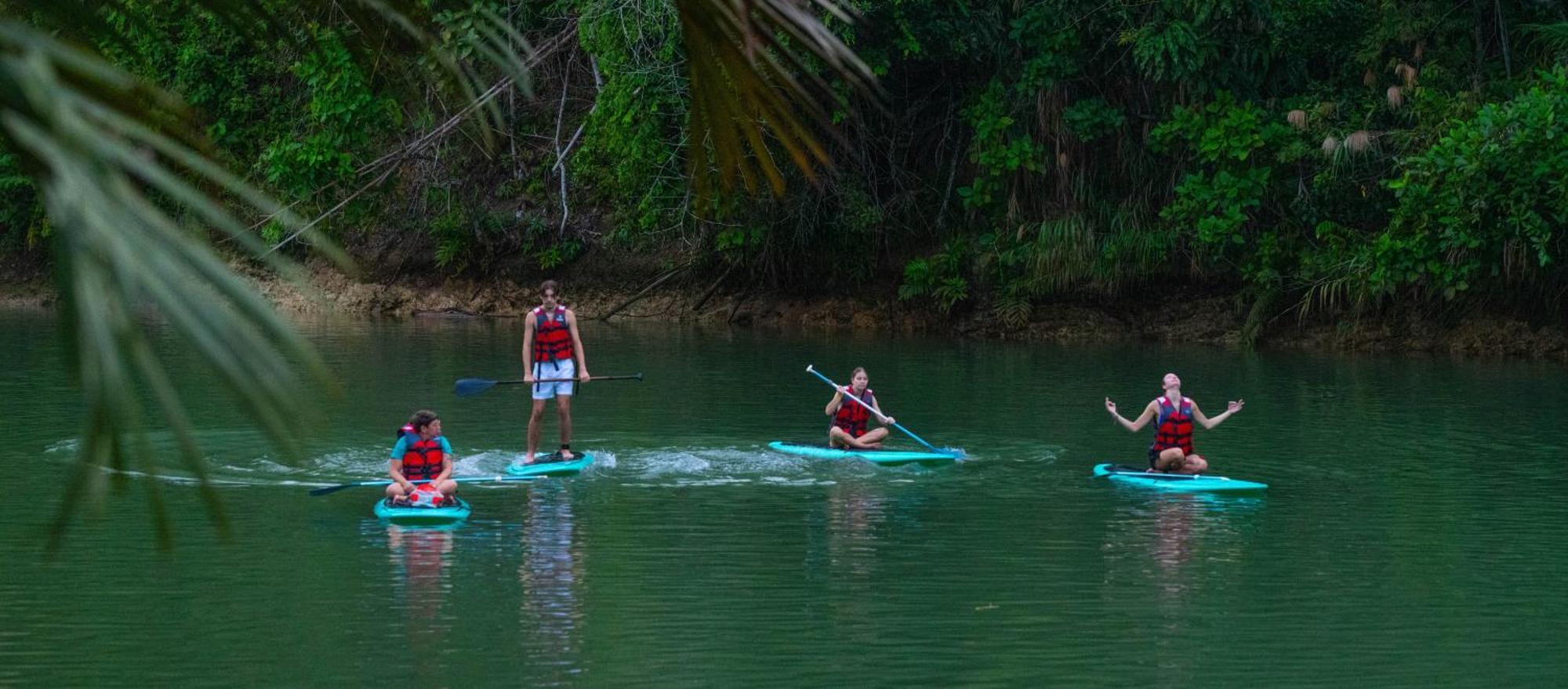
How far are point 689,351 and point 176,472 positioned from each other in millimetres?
12336

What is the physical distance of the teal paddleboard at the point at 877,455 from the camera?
15.6 meters

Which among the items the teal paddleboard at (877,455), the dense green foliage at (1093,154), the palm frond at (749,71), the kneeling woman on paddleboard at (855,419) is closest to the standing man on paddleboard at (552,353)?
the teal paddleboard at (877,455)

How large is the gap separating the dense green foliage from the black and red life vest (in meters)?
11.2

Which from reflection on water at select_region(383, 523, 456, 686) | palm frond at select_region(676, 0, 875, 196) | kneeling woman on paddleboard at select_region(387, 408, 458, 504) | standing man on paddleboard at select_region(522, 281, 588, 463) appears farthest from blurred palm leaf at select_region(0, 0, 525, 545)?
standing man on paddleboard at select_region(522, 281, 588, 463)

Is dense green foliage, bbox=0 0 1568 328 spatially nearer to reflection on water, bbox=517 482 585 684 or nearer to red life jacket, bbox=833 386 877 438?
red life jacket, bbox=833 386 877 438

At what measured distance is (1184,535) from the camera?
12.2 m

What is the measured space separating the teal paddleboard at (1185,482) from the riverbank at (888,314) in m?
13.3

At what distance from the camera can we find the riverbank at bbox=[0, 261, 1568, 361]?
1074 inches

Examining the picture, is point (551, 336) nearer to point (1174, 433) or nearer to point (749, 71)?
point (1174, 433)

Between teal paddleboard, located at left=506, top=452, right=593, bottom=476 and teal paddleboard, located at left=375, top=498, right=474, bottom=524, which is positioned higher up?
teal paddleboard, located at left=506, top=452, right=593, bottom=476

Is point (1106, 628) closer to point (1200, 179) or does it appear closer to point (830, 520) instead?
point (830, 520)

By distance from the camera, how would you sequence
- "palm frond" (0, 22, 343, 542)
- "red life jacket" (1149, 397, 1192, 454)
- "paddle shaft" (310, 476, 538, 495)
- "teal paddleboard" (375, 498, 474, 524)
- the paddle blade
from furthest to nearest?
the paddle blade, "red life jacket" (1149, 397, 1192, 454), "paddle shaft" (310, 476, 538, 495), "teal paddleboard" (375, 498, 474, 524), "palm frond" (0, 22, 343, 542)

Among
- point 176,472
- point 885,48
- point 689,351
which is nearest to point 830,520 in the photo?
point 176,472

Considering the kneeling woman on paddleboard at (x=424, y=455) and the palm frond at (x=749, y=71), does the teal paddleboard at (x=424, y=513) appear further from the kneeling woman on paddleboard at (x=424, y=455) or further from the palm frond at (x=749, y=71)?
the palm frond at (x=749, y=71)
